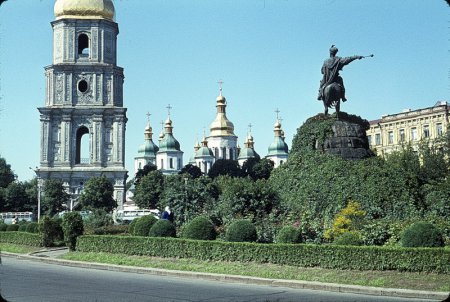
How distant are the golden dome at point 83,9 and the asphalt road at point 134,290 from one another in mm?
70850

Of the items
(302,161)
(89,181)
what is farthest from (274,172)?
(89,181)

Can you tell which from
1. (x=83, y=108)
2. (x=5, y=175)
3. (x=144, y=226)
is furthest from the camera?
(x=5, y=175)

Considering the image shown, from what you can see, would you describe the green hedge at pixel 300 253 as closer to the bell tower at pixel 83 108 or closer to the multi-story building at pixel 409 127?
the multi-story building at pixel 409 127

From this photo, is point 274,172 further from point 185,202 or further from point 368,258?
point 368,258

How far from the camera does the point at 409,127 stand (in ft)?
241

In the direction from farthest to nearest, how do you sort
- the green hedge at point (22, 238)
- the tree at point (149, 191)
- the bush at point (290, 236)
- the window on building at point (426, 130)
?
the tree at point (149, 191), the window on building at point (426, 130), the green hedge at point (22, 238), the bush at point (290, 236)

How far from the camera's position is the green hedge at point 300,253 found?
1791 centimetres

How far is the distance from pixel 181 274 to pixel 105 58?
230 feet

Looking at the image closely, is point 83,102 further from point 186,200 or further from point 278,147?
point 278,147

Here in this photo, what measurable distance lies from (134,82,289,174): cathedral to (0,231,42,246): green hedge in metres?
105

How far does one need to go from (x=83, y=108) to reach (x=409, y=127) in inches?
1503

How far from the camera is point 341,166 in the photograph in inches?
1074

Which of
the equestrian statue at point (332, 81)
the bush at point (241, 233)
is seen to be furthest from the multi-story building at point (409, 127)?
the bush at point (241, 233)

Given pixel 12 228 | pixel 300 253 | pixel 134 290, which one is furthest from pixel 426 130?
pixel 134 290
